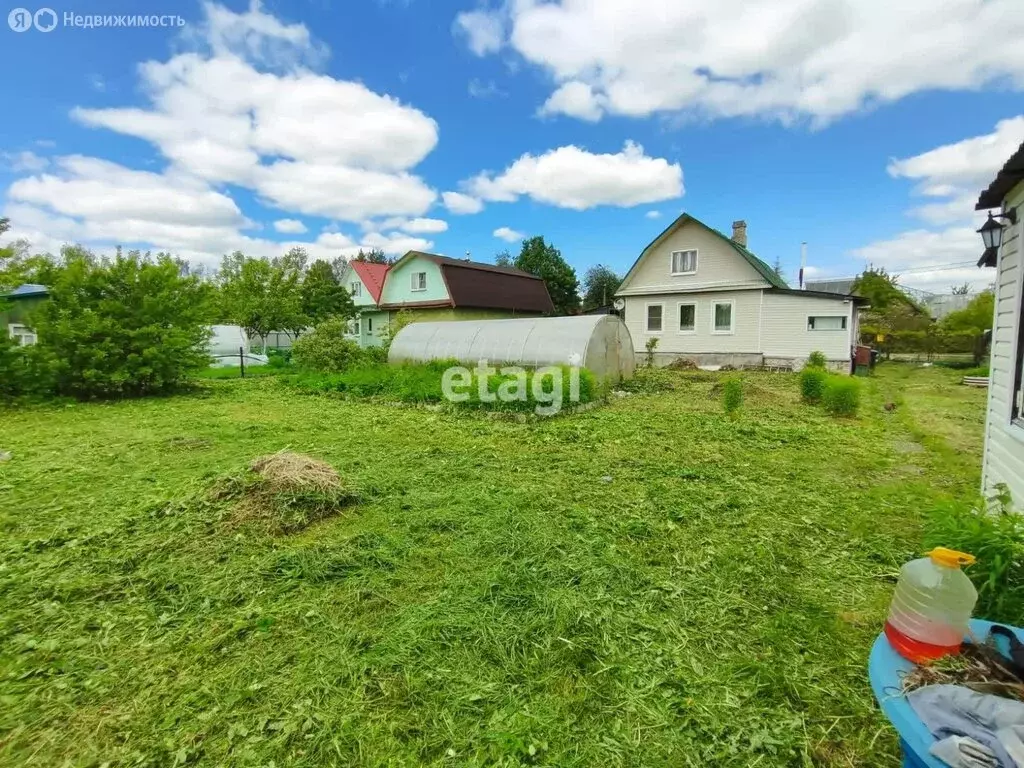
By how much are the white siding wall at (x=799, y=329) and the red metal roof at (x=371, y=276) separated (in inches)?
726

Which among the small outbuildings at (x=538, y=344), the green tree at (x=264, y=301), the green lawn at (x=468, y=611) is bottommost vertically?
the green lawn at (x=468, y=611)

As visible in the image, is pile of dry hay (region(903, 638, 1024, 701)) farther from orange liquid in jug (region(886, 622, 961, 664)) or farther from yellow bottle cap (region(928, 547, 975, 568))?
yellow bottle cap (region(928, 547, 975, 568))

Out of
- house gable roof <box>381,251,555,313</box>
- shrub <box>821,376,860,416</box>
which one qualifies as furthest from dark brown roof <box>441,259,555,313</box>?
shrub <box>821,376,860,416</box>

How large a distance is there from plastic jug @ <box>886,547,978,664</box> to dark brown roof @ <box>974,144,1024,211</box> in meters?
3.03

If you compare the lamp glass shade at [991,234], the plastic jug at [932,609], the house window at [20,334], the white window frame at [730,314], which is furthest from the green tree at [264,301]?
the plastic jug at [932,609]

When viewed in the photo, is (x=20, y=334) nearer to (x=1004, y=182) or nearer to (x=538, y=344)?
(x=538, y=344)

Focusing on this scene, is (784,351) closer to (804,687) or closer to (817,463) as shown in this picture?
(817,463)

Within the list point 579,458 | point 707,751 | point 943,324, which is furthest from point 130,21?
point 943,324

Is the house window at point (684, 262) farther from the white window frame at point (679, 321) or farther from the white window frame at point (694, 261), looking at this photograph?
the white window frame at point (679, 321)

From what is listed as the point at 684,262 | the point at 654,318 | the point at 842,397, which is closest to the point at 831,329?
the point at 684,262

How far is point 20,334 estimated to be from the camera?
11859 millimetres

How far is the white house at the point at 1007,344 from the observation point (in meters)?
3.36

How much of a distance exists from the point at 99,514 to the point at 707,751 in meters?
5.19

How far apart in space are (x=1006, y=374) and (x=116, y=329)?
49.0 ft
